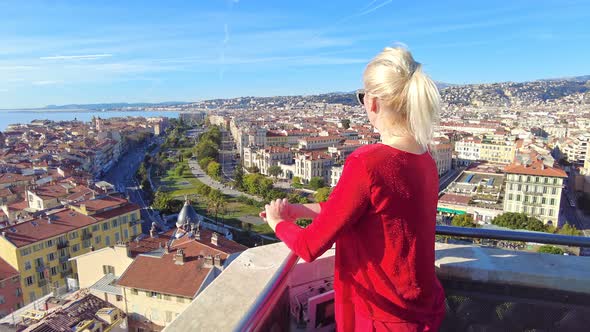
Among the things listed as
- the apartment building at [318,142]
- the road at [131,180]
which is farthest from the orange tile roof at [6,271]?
the apartment building at [318,142]

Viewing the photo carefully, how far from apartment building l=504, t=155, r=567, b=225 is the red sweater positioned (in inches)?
668

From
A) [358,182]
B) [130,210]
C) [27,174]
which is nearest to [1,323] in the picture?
[130,210]

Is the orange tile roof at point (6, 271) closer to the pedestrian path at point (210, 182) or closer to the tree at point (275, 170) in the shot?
the pedestrian path at point (210, 182)

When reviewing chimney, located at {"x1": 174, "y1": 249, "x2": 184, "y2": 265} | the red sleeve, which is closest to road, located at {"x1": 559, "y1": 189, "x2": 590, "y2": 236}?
chimney, located at {"x1": 174, "y1": 249, "x2": 184, "y2": 265}

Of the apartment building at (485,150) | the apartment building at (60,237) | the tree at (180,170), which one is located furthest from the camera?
the apartment building at (485,150)

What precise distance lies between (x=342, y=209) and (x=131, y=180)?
25.5 metres

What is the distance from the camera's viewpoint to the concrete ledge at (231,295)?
914mm

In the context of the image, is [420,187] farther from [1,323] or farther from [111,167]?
[111,167]

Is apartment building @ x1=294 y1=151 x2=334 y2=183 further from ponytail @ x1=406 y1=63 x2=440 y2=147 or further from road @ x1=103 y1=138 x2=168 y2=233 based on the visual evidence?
ponytail @ x1=406 y1=63 x2=440 y2=147

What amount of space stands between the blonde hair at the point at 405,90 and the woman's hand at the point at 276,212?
32 centimetres

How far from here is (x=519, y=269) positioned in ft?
4.50

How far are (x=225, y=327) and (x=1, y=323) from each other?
7038 mm

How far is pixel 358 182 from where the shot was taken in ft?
2.30

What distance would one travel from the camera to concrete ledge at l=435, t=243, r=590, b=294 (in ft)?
4.37
